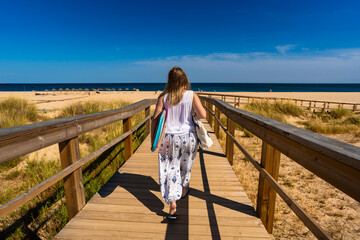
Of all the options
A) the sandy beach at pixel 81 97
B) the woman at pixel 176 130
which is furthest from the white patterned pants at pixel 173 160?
the sandy beach at pixel 81 97

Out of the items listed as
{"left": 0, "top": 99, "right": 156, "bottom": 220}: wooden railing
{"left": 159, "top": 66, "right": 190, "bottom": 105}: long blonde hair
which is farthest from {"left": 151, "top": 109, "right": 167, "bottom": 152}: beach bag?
{"left": 0, "top": 99, "right": 156, "bottom": 220}: wooden railing

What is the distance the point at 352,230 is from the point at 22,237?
389 cm

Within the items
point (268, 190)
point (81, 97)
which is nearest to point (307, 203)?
point (268, 190)

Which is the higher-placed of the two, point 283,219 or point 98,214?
point 98,214

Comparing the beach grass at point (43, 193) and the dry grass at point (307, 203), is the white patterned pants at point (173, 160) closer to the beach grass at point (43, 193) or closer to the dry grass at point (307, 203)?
the beach grass at point (43, 193)

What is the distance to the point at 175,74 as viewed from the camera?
7.89ft

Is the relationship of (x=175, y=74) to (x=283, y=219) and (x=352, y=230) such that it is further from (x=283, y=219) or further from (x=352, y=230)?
(x=352, y=230)

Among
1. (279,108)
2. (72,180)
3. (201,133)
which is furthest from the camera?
(279,108)

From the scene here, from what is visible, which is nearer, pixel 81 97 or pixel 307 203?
pixel 307 203

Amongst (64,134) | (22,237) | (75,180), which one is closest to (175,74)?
(64,134)

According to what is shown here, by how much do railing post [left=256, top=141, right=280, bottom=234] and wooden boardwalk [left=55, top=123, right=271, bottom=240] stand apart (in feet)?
0.29

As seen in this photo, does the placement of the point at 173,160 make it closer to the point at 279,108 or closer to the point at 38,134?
the point at 38,134

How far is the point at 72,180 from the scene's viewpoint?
2.32 meters

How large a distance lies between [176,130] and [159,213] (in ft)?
3.19
